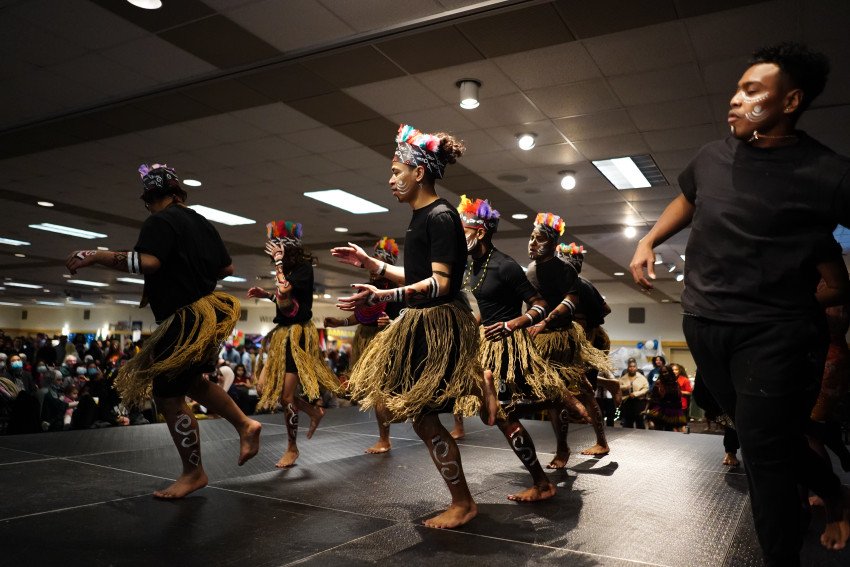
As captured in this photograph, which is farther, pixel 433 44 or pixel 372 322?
pixel 433 44

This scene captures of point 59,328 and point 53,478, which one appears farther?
point 59,328

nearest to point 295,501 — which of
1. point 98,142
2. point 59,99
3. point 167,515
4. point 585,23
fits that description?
point 167,515

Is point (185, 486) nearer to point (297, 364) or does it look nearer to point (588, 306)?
point (297, 364)

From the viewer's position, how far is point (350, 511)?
2.52 m

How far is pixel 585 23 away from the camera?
13.7 ft

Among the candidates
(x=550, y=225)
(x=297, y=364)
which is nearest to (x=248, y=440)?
(x=297, y=364)

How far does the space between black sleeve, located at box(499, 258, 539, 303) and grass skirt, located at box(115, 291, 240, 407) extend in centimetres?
134

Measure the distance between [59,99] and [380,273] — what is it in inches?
189

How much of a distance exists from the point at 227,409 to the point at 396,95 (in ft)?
11.4

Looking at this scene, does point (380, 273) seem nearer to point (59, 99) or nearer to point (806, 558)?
point (806, 558)

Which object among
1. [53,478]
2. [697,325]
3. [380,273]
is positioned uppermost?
[380,273]

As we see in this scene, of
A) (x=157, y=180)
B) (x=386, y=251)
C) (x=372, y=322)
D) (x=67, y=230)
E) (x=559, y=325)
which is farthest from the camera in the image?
(x=67, y=230)

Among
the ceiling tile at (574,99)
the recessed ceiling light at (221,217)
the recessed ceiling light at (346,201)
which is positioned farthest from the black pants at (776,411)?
the recessed ceiling light at (221,217)

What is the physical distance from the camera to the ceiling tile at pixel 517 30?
4.10 m
